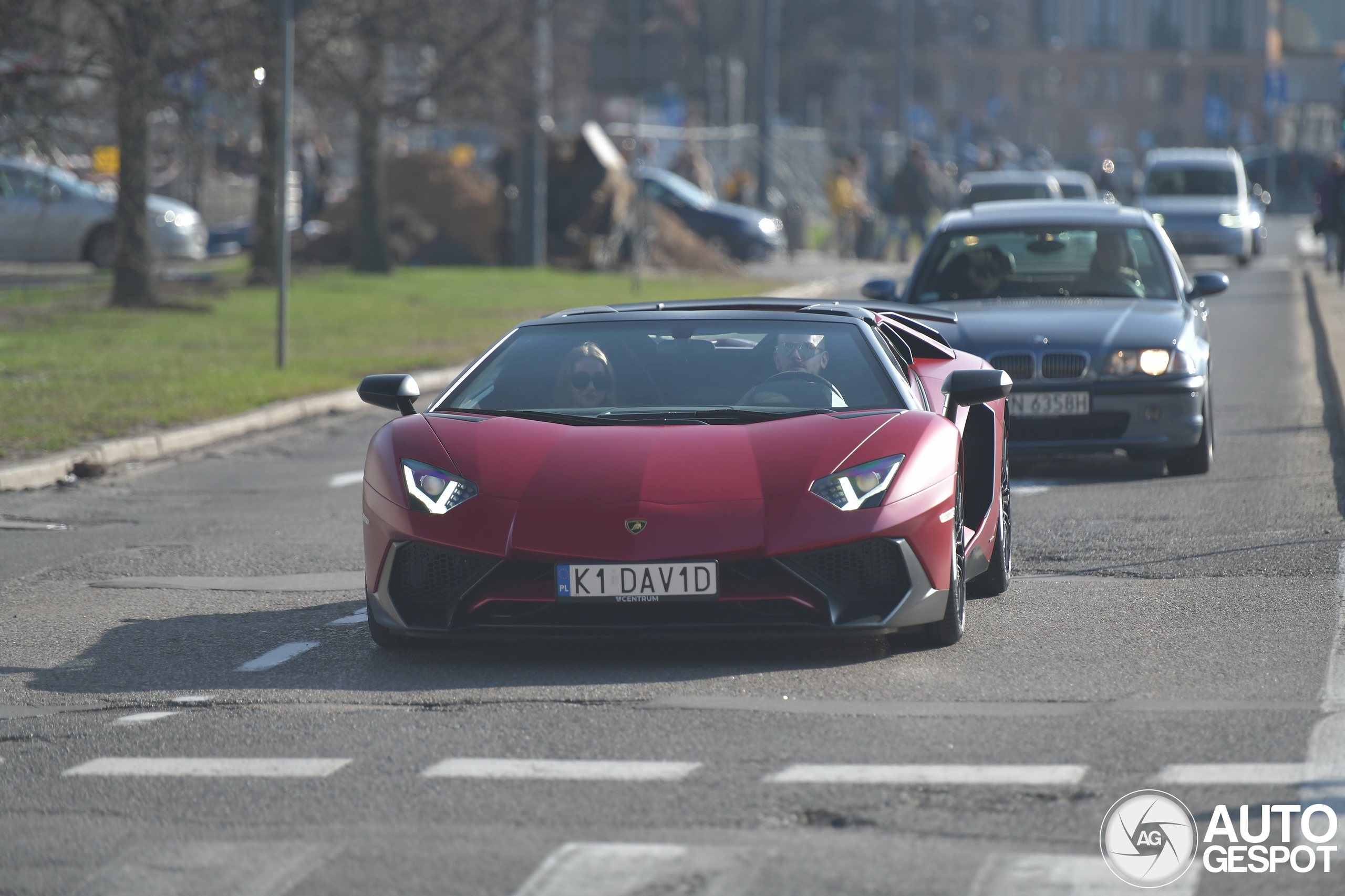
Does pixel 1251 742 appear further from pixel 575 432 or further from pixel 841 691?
pixel 575 432

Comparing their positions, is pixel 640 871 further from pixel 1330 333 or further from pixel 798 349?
pixel 1330 333

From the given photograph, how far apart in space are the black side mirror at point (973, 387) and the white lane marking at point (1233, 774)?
2.36 metres

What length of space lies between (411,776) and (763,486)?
171cm

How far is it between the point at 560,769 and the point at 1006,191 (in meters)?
26.0

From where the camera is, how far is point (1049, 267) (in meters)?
12.4

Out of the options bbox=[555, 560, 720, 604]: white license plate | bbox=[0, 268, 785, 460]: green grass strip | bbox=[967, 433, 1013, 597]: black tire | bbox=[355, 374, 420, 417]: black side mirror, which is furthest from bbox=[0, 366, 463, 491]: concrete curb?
bbox=[555, 560, 720, 604]: white license plate

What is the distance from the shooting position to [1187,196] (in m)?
35.7

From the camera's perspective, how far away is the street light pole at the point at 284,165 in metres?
15.9

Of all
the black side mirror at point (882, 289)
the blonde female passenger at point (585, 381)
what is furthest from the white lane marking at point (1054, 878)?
the black side mirror at point (882, 289)

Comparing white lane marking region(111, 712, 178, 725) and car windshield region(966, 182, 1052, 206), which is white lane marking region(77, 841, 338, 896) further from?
car windshield region(966, 182, 1052, 206)

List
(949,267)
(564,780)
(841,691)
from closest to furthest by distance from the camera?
(564,780), (841,691), (949,267)

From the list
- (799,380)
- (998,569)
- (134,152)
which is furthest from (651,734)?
(134,152)

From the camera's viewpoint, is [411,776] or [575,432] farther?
[575,432]

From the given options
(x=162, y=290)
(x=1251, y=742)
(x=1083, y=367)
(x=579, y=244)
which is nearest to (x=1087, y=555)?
(x=1083, y=367)
